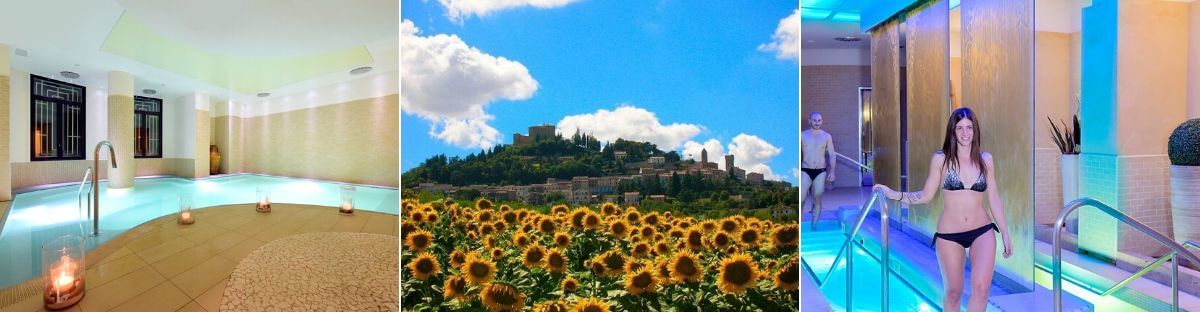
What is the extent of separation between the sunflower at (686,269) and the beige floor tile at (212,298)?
224 cm

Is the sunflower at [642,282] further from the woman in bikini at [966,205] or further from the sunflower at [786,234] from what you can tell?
the woman in bikini at [966,205]

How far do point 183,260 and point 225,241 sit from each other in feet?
0.55

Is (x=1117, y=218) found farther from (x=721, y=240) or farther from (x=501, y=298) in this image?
(x=501, y=298)

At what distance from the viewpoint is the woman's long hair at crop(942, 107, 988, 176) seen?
6.11ft

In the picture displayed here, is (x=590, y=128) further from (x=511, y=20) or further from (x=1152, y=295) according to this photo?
(x=1152, y=295)

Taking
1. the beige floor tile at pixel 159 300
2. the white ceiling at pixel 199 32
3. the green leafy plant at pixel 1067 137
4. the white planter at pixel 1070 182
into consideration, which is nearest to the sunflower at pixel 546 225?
the white ceiling at pixel 199 32

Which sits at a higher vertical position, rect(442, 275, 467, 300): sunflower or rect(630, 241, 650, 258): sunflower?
rect(630, 241, 650, 258): sunflower

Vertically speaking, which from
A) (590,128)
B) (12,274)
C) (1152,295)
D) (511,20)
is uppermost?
(511,20)

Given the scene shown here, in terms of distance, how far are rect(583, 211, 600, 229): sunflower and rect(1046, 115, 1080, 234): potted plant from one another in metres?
2.76

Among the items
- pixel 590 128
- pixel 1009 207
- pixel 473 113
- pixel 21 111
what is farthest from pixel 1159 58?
pixel 21 111

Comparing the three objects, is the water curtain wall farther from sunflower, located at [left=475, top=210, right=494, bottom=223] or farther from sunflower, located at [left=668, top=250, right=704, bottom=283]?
sunflower, located at [left=475, top=210, right=494, bottom=223]

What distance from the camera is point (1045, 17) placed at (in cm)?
246

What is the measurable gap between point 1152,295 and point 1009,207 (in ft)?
2.29

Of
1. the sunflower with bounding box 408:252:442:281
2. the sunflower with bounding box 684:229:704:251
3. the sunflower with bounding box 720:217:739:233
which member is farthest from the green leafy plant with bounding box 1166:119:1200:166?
the sunflower with bounding box 408:252:442:281
